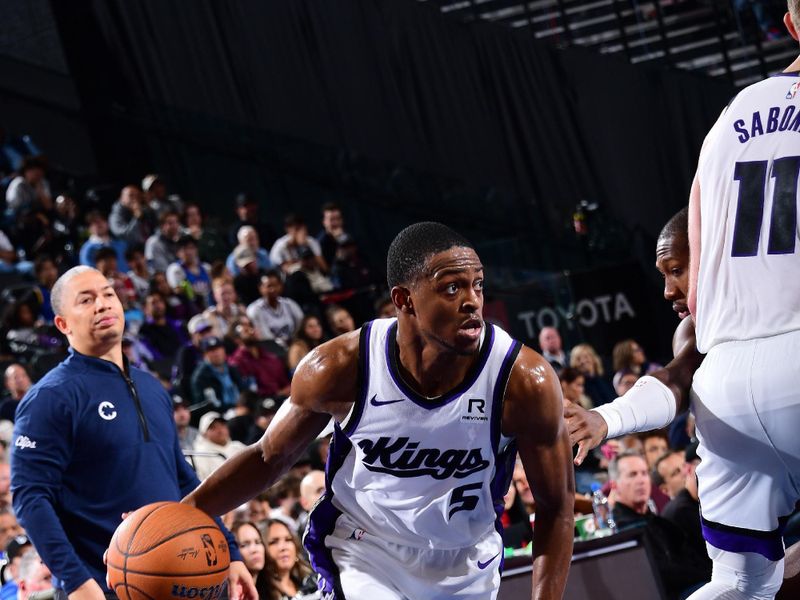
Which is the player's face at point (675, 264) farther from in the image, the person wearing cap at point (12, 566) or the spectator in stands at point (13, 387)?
the spectator in stands at point (13, 387)

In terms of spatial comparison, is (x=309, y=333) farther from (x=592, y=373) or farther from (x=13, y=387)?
(x=13, y=387)

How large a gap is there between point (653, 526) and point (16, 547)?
11.8 ft

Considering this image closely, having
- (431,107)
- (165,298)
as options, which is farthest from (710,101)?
(165,298)

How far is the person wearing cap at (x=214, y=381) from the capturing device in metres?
10.7

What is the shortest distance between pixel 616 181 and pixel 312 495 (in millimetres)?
7560

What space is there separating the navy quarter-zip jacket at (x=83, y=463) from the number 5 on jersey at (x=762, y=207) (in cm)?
237

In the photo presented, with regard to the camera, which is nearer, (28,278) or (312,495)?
(312,495)

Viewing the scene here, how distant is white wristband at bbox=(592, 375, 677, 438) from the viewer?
3793 mm

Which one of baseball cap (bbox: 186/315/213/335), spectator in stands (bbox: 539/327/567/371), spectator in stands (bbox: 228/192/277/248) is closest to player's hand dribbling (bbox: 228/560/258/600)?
baseball cap (bbox: 186/315/213/335)

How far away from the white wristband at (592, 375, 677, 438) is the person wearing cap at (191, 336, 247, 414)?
720cm

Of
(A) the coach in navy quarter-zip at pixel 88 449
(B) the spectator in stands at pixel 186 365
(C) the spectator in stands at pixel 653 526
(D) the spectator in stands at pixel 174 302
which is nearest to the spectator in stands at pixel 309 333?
(B) the spectator in stands at pixel 186 365

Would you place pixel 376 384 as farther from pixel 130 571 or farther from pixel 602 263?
pixel 602 263

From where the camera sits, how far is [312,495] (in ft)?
24.0

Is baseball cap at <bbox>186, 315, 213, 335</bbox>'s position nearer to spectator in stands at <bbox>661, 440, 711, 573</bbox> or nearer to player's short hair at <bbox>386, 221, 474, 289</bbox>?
spectator in stands at <bbox>661, 440, 711, 573</bbox>
